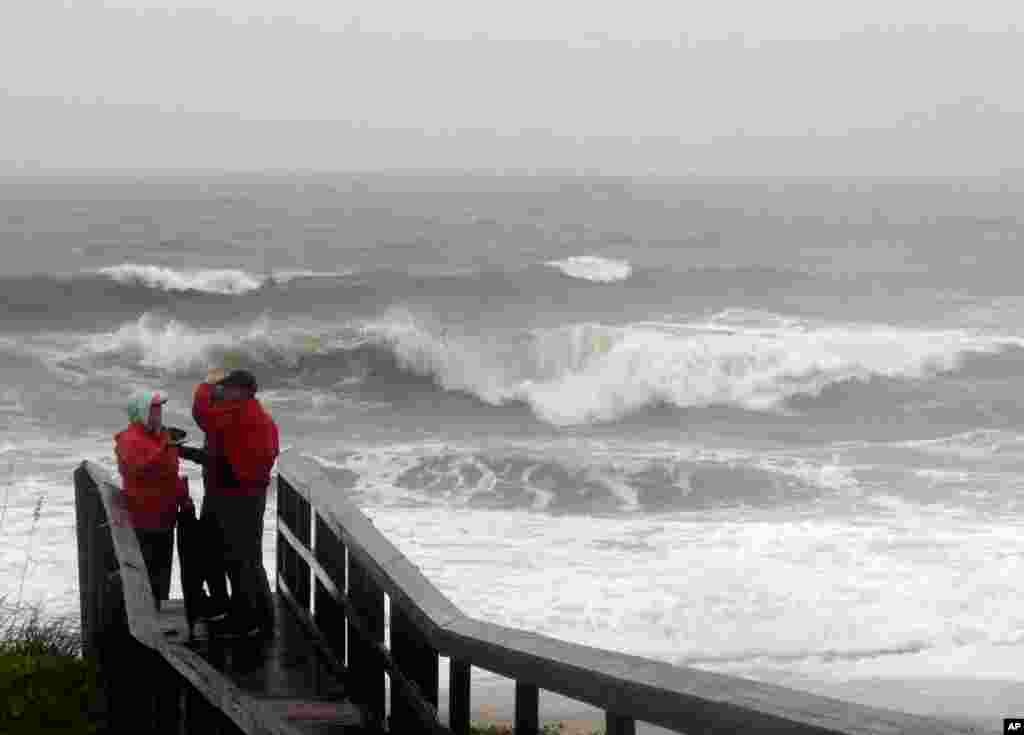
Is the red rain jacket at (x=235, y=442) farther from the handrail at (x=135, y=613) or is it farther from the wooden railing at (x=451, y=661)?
the handrail at (x=135, y=613)

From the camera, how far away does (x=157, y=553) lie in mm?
5793

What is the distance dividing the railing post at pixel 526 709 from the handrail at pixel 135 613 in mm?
485

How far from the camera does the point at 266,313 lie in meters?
40.7

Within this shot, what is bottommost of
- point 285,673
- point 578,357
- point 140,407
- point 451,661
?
point 578,357

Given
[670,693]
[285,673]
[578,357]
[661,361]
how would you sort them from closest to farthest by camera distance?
1. [670,693]
2. [285,673]
3. [661,361]
4. [578,357]

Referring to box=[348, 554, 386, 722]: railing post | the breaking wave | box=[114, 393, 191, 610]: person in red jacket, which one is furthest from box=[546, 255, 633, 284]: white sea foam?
box=[348, 554, 386, 722]: railing post

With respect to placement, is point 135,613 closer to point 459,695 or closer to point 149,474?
point 459,695

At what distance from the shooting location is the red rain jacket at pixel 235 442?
5.37m

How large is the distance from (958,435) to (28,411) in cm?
1709

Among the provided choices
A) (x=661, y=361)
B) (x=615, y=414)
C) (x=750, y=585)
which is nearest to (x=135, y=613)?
(x=750, y=585)

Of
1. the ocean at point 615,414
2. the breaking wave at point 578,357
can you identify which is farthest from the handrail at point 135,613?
the breaking wave at point 578,357

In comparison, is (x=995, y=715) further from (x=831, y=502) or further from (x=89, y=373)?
(x=89, y=373)

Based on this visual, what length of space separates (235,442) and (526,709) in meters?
2.71

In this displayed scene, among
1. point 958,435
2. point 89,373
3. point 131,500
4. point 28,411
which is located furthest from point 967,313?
point 131,500
